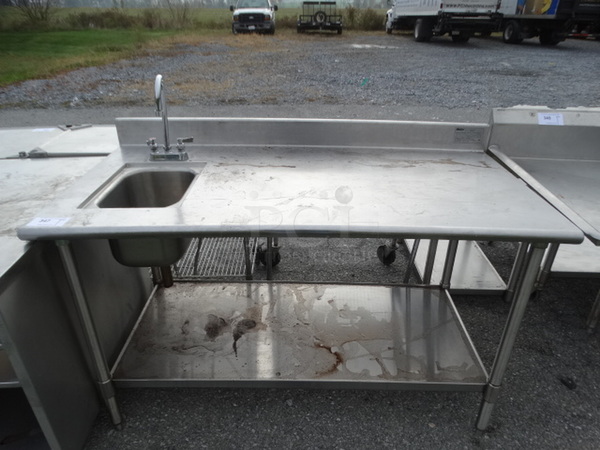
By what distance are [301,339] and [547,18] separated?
14.6m

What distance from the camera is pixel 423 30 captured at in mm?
13773

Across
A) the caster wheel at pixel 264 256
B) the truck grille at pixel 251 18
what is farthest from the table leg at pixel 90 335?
the truck grille at pixel 251 18

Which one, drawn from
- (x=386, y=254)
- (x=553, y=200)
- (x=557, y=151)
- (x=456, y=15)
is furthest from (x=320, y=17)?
(x=553, y=200)

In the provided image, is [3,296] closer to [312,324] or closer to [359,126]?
[312,324]

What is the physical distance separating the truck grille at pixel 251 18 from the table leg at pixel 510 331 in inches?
611

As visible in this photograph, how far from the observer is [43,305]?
1345mm

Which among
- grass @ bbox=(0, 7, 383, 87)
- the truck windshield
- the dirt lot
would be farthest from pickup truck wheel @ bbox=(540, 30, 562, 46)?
the truck windshield

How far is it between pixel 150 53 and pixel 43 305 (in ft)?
39.4

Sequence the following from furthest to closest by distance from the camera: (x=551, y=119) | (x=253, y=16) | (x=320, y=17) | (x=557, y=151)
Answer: (x=320, y=17), (x=253, y=16), (x=557, y=151), (x=551, y=119)

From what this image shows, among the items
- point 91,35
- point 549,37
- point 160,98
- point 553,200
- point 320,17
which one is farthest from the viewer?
point 320,17

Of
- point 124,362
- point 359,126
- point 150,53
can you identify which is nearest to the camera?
point 124,362

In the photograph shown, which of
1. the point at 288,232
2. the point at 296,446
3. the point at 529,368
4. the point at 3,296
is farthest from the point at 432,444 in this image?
the point at 3,296

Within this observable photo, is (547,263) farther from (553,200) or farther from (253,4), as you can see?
(253,4)

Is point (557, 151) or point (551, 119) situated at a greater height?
point (551, 119)
